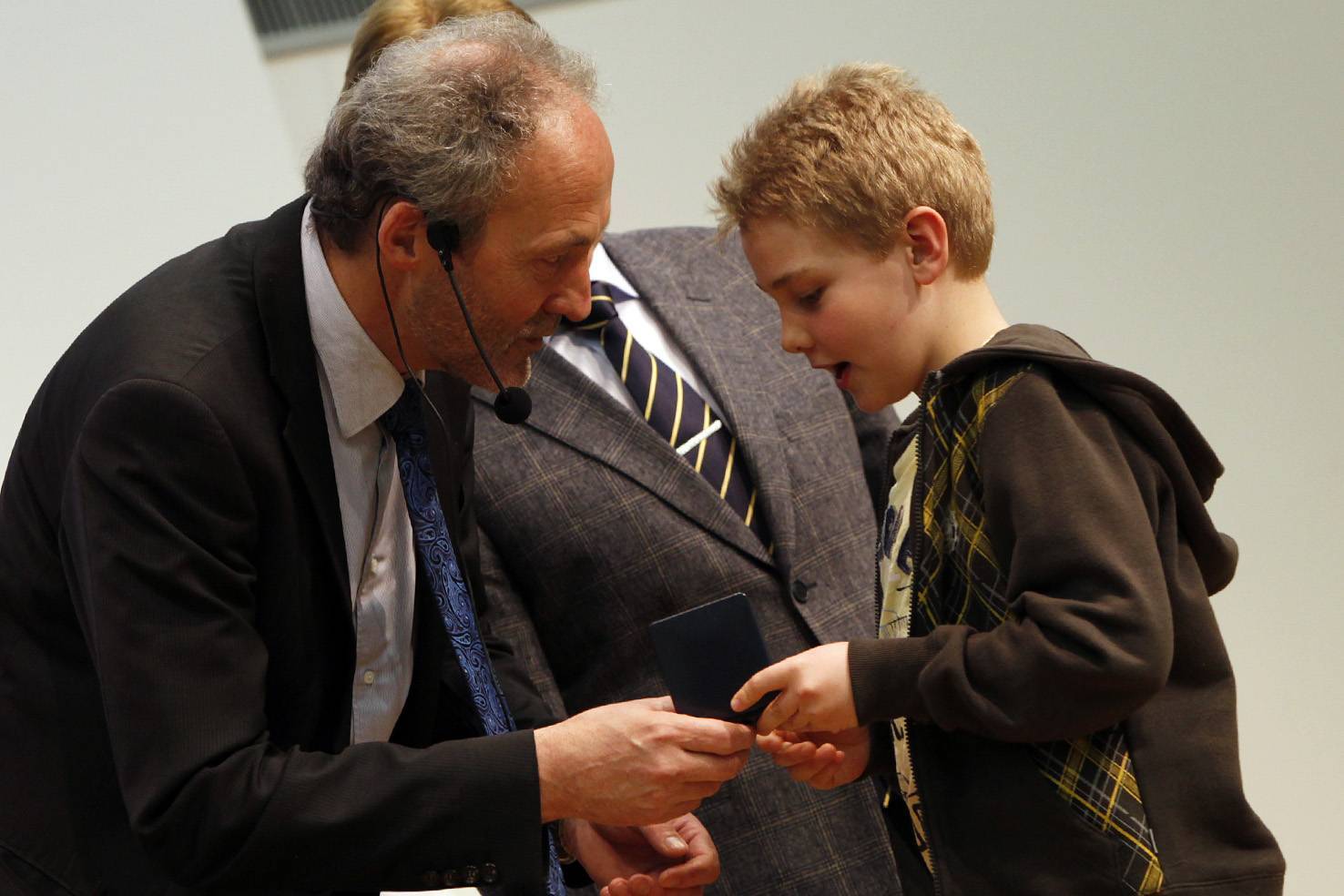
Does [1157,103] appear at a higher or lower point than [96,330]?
lower

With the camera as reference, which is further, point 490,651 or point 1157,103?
point 1157,103

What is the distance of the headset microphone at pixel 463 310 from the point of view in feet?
4.56

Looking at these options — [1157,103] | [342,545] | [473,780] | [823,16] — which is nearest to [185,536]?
[342,545]

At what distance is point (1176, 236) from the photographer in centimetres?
244

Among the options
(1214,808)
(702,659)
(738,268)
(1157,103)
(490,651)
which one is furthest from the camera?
(1157,103)

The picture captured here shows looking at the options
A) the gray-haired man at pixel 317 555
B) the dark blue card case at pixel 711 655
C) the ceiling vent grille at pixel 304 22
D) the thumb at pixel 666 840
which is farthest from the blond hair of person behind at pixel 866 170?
the ceiling vent grille at pixel 304 22

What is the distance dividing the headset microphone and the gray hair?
11mm

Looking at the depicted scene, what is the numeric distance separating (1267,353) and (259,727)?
5.96ft

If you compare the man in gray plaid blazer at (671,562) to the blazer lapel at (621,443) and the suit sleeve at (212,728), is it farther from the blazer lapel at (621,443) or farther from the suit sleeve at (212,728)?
the suit sleeve at (212,728)

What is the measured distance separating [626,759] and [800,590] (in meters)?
0.43

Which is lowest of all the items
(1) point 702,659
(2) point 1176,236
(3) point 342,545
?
(2) point 1176,236

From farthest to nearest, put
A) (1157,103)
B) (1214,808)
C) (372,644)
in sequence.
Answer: (1157,103) < (372,644) < (1214,808)

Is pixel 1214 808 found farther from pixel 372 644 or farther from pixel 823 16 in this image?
pixel 823 16

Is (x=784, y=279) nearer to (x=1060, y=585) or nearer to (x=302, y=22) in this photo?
(x=1060, y=585)
